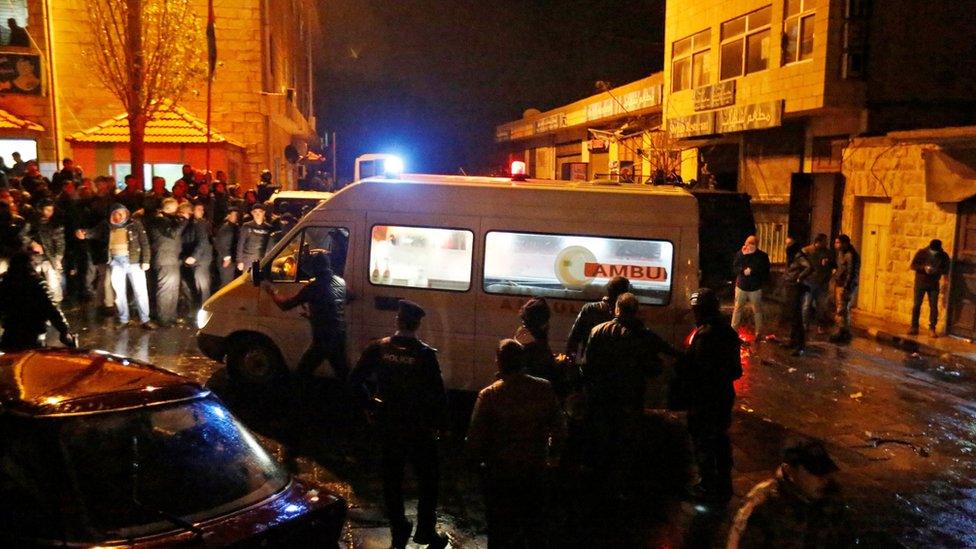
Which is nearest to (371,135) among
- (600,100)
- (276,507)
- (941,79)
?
A: (600,100)

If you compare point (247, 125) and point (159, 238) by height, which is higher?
point (247, 125)

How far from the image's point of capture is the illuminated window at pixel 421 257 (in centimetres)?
773

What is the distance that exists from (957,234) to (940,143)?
5.43 feet

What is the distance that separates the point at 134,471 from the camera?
Result: 126 inches

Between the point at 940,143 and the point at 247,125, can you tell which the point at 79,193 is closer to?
the point at 247,125

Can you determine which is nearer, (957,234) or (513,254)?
(513,254)

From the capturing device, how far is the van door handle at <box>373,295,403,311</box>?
25.7 ft

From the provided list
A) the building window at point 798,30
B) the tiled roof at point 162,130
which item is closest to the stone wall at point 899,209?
the building window at point 798,30

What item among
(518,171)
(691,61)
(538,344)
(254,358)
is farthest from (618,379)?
(691,61)

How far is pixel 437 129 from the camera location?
61.5m

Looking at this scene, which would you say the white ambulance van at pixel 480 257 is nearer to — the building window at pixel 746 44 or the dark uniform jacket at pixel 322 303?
the dark uniform jacket at pixel 322 303

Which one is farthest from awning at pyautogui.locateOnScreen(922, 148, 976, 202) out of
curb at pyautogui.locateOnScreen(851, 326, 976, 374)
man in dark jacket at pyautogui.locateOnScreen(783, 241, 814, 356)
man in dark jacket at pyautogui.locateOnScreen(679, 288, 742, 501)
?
man in dark jacket at pyautogui.locateOnScreen(679, 288, 742, 501)

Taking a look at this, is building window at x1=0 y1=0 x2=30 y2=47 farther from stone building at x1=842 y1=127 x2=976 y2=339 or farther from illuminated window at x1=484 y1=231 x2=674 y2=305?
stone building at x1=842 y1=127 x2=976 y2=339

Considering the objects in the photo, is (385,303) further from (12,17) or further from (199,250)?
(12,17)
